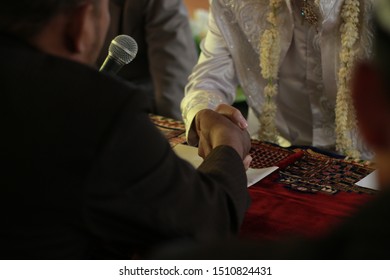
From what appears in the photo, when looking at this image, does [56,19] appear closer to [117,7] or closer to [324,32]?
[324,32]

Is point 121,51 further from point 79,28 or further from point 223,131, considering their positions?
point 79,28

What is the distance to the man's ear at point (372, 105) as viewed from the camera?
0.65 m

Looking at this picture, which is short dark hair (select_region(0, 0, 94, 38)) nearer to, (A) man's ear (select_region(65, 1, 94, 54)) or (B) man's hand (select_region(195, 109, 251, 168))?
(A) man's ear (select_region(65, 1, 94, 54))

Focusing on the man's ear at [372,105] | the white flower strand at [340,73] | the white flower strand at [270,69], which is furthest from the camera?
the white flower strand at [270,69]

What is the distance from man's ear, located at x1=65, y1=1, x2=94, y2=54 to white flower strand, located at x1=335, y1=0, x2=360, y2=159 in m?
0.95

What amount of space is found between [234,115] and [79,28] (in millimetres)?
655

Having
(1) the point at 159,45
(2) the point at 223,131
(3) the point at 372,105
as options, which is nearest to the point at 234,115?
(2) the point at 223,131

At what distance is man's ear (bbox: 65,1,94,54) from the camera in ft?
3.48

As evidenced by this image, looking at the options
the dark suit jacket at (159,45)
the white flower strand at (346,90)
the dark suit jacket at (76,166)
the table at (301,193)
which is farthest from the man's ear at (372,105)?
the dark suit jacket at (159,45)

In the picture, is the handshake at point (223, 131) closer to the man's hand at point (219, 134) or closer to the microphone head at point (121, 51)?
the man's hand at point (219, 134)

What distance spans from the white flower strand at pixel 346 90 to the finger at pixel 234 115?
344 millimetres

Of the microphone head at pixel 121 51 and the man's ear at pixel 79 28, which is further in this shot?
the microphone head at pixel 121 51
